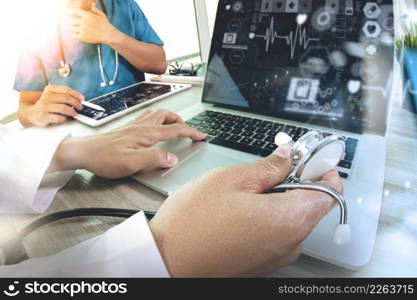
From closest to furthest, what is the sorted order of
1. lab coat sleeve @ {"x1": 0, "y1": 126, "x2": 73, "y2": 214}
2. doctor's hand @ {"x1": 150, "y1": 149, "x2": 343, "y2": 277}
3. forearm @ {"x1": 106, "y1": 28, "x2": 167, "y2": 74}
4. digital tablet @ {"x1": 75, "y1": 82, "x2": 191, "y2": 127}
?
1. doctor's hand @ {"x1": 150, "y1": 149, "x2": 343, "y2": 277}
2. lab coat sleeve @ {"x1": 0, "y1": 126, "x2": 73, "y2": 214}
3. digital tablet @ {"x1": 75, "y1": 82, "x2": 191, "y2": 127}
4. forearm @ {"x1": 106, "y1": 28, "x2": 167, "y2": 74}

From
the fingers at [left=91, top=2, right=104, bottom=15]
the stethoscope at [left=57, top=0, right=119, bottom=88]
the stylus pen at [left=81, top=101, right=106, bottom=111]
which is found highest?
the fingers at [left=91, top=2, right=104, bottom=15]

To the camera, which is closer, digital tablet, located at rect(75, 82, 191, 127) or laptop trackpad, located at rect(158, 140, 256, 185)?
laptop trackpad, located at rect(158, 140, 256, 185)

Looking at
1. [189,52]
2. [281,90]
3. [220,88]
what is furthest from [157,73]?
[281,90]

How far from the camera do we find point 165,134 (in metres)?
0.42

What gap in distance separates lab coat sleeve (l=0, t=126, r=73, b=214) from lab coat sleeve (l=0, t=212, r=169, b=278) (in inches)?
4.5

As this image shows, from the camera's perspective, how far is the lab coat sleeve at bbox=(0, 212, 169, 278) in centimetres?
23

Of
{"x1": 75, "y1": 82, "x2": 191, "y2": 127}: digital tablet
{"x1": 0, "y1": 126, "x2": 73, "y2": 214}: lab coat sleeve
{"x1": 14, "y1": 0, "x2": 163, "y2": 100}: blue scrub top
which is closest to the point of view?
{"x1": 0, "y1": 126, "x2": 73, "y2": 214}: lab coat sleeve

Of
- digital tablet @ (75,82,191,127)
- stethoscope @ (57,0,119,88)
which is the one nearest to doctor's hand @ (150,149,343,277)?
digital tablet @ (75,82,191,127)

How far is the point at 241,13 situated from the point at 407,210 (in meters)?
0.40

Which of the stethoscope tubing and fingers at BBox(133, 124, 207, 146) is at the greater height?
the stethoscope tubing

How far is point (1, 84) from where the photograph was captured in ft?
→ 1.99

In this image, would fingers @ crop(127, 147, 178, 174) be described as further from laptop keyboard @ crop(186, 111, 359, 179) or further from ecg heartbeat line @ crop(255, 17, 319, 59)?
ecg heartbeat line @ crop(255, 17, 319, 59)

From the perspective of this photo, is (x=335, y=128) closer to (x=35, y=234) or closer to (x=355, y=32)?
(x=355, y=32)

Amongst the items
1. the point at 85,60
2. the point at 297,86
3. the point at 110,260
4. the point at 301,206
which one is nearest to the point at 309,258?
the point at 301,206
